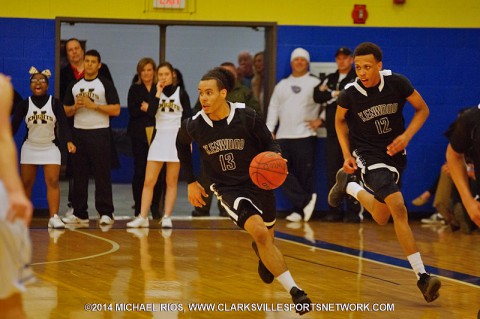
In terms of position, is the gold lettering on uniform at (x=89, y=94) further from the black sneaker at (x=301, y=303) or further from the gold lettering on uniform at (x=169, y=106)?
the black sneaker at (x=301, y=303)

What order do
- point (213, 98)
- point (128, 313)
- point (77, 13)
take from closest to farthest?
point (128, 313) → point (213, 98) → point (77, 13)

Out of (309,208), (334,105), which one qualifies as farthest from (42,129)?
(334,105)

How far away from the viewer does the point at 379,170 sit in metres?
7.29

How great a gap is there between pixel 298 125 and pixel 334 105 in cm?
61

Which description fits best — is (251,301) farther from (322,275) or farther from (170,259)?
(170,259)

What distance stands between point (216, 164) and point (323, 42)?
259 inches

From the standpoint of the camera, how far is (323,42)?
42.8ft

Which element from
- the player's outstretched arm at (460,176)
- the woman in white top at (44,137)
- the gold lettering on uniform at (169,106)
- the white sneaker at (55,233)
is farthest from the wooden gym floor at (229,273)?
the gold lettering on uniform at (169,106)

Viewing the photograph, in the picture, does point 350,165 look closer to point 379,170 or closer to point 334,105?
point 379,170

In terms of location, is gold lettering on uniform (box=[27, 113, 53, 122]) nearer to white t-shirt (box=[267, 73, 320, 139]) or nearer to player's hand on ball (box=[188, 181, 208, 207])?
white t-shirt (box=[267, 73, 320, 139])

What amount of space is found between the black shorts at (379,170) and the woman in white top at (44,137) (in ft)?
15.7

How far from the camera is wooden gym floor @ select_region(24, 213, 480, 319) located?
644 cm

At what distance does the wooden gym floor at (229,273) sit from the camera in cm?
644

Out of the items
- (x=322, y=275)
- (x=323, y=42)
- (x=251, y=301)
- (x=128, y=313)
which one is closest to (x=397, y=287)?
(x=322, y=275)
